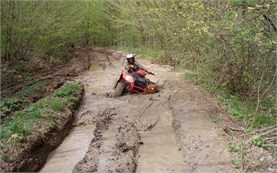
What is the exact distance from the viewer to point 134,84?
1103 centimetres

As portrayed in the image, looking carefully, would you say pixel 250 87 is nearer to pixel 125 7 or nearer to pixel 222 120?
pixel 222 120

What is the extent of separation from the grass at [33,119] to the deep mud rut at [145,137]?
22.8 inches

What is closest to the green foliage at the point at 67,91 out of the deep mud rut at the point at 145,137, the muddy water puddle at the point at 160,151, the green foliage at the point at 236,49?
the deep mud rut at the point at 145,137

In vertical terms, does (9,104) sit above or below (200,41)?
below

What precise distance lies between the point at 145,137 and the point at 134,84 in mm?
3456

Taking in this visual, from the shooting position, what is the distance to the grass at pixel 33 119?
21.9 ft

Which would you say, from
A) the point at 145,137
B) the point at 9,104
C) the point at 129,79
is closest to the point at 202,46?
the point at 129,79

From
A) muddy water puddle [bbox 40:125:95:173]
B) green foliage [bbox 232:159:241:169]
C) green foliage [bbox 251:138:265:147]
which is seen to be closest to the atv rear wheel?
muddy water puddle [bbox 40:125:95:173]

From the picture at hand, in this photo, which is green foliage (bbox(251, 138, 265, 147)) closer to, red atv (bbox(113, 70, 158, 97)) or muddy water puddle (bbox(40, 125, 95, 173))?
muddy water puddle (bbox(40, 125, 95, 173))

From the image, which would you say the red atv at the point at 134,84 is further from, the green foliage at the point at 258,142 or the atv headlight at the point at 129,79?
the green foliage at the point at 258,142

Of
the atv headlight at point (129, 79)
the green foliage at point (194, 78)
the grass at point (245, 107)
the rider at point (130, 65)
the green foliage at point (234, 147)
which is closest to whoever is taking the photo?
the green foliage at point (234, 147)

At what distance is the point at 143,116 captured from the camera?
A: 30.0ft

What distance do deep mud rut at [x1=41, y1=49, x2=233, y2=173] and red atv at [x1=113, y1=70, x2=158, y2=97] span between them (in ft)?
0.78

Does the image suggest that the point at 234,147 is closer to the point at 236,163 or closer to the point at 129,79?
the point at 236,163
